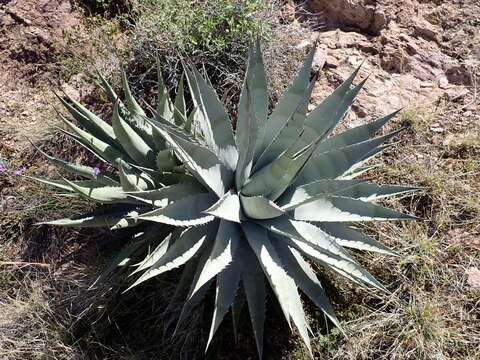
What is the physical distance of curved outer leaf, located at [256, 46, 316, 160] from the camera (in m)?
2.02

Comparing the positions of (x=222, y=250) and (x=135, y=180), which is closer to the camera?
(x=222, y=250)

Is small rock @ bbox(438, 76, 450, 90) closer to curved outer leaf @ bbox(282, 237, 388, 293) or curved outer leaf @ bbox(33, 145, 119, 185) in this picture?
curved outer leaf @ bbox(282, 237, 388, 293)

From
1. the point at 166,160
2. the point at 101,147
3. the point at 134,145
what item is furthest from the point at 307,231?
the point at 101,147

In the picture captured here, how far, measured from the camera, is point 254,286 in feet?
7.02

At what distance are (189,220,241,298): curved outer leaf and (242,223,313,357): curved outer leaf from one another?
6cm

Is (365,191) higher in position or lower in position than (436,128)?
higher

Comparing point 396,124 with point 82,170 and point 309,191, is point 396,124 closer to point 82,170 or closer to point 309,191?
point 309,191

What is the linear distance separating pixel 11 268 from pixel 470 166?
109 inches

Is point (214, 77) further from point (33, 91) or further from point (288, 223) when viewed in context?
point (288, 223)

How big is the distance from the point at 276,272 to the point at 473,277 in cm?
137

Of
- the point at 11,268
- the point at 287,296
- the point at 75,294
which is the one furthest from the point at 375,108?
the point at 11,268

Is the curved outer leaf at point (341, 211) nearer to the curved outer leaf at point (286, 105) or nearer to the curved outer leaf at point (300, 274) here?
the curved outer leaf at point (300, 274)

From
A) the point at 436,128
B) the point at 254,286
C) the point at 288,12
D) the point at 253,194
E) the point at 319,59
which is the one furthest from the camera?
the point at 288,12

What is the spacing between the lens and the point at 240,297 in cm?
228
